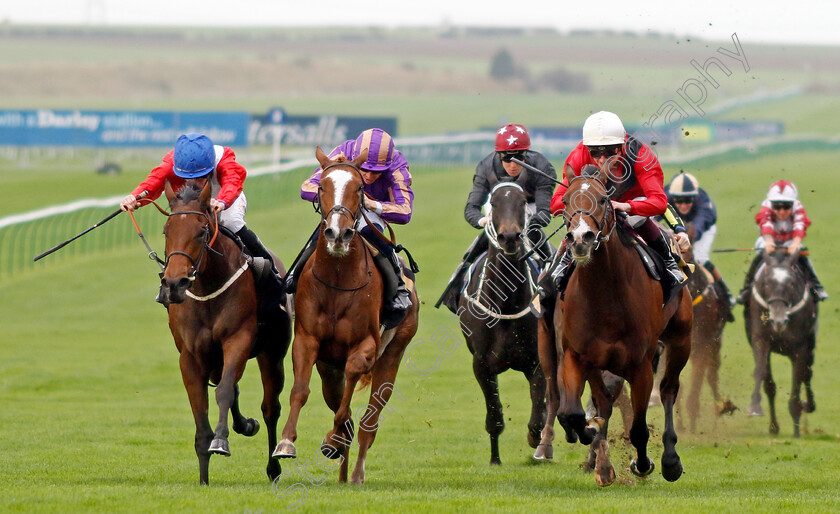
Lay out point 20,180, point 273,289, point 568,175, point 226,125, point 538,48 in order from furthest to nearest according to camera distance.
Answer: point 538,48
point 226,125
point 20,180
point 273,289
point 568,175

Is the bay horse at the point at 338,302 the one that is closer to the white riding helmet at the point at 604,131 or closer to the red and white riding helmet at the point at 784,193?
the white riding helmet at the point at 604,131

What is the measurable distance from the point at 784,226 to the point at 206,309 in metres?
7.32

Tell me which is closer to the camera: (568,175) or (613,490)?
(568,175)

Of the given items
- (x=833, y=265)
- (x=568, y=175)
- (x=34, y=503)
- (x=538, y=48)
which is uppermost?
(x=538, y=48)

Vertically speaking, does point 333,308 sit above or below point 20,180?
below

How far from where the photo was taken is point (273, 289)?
8680 mm

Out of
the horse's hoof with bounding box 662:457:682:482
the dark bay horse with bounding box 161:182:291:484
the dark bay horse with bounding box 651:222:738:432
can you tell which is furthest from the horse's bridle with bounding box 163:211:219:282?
the dark bay horse with bounding box 651:222:738:432

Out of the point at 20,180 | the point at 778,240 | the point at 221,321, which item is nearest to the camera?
the point at 221,321

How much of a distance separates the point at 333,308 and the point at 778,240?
6920mm

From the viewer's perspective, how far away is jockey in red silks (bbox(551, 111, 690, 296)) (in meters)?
7.97

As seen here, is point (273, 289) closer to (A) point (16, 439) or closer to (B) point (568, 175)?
(B) point (568, 175)

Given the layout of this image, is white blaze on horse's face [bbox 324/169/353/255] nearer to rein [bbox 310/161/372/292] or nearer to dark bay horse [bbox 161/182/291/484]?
rein [bbox 310/161/372/292]

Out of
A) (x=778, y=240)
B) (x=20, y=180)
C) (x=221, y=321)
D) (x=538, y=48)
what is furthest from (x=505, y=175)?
(x=538, y=48)

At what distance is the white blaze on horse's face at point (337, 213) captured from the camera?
7508 millimetres
